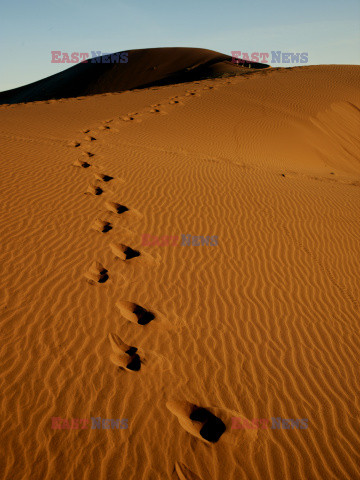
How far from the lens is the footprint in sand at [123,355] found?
13.3 ft

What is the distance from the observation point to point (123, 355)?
4168 mm

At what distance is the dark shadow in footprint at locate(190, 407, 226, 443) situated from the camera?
345 cm

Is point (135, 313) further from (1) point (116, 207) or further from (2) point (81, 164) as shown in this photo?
(2) point (81, 164)

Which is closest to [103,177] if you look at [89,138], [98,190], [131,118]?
[98,190]

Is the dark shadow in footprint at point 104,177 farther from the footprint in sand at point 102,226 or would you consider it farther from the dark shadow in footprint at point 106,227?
the dark shadow in footprint at point 106,227

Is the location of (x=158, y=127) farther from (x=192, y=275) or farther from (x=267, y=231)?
(x=192, y=275)

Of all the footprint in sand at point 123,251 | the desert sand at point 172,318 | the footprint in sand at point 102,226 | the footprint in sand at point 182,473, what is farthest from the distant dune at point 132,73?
the footprint in sand at point 182,473

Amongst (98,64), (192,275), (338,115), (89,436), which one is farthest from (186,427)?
(98,64)

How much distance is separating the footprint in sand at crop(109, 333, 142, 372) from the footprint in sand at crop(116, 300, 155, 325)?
0.40 metres

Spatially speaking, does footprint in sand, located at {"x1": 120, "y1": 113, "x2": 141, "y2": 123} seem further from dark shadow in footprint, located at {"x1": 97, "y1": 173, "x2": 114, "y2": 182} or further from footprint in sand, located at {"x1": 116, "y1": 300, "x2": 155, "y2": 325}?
footprint in sand, located at {"x1": 116, "y1": 300, "x2": 155, "y2": 325}

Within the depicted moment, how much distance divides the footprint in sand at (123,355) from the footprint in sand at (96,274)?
1.18 metres

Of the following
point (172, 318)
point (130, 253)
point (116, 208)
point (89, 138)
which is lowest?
point (172, 318)

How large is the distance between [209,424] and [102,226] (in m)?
4.35

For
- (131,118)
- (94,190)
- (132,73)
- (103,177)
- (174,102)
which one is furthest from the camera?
(132,73)
